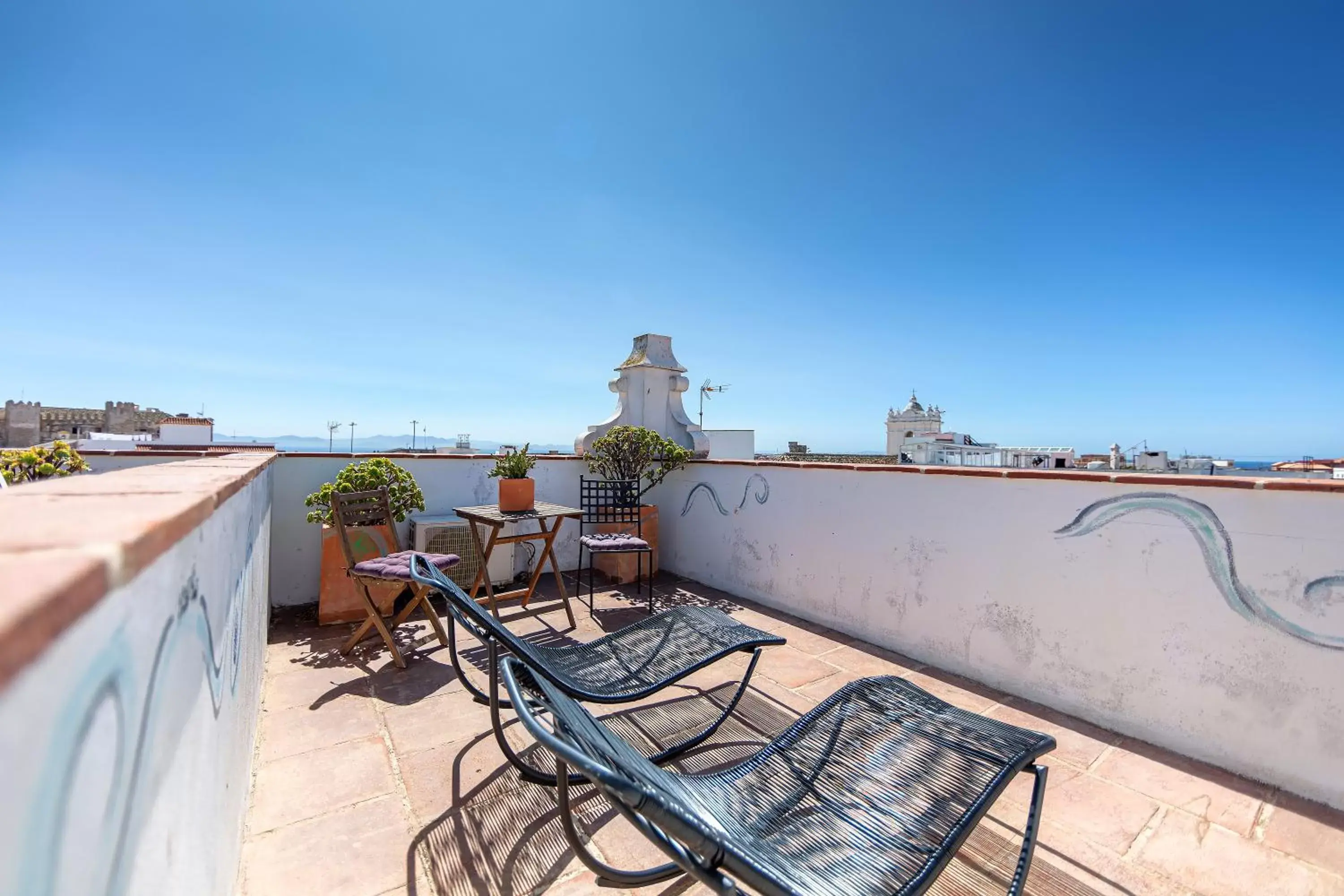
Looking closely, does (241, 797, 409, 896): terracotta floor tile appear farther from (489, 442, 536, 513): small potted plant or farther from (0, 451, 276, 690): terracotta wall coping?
(489, 442, 536, 513): small potted plant

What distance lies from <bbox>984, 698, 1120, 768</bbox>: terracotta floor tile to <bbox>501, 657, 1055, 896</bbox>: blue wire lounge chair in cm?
115

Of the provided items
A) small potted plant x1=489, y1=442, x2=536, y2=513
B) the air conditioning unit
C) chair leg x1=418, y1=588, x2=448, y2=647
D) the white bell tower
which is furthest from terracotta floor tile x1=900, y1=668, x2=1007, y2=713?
the white bell tower

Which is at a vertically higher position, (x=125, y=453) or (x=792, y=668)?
(x=125, y=453)

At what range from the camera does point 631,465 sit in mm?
5551

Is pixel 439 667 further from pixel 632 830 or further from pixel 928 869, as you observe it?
pixel 928 869

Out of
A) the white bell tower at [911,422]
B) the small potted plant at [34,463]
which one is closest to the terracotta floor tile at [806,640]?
the small potted plant at [34,463]

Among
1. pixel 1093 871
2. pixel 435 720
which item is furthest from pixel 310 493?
pixel 1093 871

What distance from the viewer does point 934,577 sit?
3.71m

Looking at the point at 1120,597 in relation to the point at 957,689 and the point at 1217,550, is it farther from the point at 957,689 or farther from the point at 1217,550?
the point at 957,689

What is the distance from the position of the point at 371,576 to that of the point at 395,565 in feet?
0.45

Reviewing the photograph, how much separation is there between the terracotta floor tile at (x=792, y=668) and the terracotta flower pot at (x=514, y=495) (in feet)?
7.13

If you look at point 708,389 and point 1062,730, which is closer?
point 1062,730

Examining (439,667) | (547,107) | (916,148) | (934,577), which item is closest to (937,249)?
(916,148)

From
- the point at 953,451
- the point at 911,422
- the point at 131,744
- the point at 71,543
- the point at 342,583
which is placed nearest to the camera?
the point at 71,543
